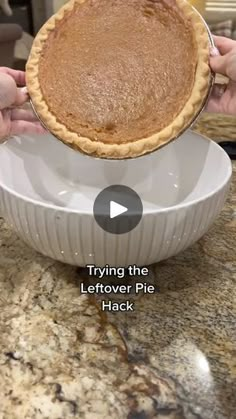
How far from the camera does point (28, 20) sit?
2836 mm

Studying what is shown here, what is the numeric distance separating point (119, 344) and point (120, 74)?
1.12 ft

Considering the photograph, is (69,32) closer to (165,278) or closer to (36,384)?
(165,278)

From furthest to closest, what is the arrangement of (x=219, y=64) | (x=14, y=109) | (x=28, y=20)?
(x=28, y=20), (x=14, y=109), (x=219, y=64)

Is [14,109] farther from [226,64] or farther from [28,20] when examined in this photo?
[28,20]

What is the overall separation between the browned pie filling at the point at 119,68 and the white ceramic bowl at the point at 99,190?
10 centimetres

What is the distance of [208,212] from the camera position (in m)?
0.57

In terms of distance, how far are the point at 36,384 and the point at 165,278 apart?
0.68 feet

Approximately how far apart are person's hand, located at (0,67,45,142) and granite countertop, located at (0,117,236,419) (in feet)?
0.57

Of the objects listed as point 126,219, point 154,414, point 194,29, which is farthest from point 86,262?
point 194,29

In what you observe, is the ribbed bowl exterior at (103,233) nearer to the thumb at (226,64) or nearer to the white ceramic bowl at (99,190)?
the white ceramic bowl at (99,190)

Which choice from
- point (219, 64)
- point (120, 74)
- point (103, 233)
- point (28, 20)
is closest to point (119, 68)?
point (120, 74)

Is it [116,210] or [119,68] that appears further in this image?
[119,68]

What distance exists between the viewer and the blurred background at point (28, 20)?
6.63ft

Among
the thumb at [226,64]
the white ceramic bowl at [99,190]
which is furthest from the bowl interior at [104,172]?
the thumb at [226,64]
